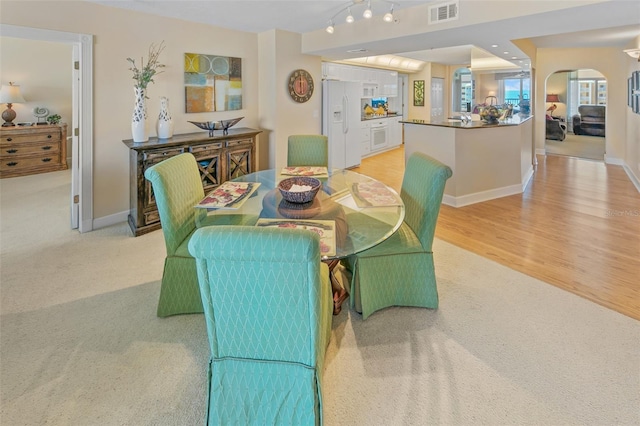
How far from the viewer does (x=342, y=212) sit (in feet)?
7.70

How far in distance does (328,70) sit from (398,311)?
257 inches

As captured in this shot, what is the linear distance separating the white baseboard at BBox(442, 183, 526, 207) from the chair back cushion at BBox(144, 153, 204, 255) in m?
3.49

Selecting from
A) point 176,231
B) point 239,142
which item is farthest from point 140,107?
point 176,231

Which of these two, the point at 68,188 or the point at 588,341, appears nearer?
the point at 588,341

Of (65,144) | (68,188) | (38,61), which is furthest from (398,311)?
(38,61)

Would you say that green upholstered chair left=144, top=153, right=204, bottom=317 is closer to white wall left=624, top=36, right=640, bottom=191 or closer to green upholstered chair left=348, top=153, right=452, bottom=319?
green upholstered chair left=348, top=153, right=452, bottom=319

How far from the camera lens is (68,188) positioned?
235 inches

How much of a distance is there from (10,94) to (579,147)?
1237cm

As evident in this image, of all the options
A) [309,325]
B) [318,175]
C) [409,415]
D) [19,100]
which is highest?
[19,100]

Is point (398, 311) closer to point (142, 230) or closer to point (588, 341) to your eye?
point (588, 341)

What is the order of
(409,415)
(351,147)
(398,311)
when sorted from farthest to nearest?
(351,147)
(398,311)
(409,415)

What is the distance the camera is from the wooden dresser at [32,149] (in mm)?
6504

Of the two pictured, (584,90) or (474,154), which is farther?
(584,90)

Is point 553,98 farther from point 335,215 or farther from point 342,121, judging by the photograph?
point 335,215
